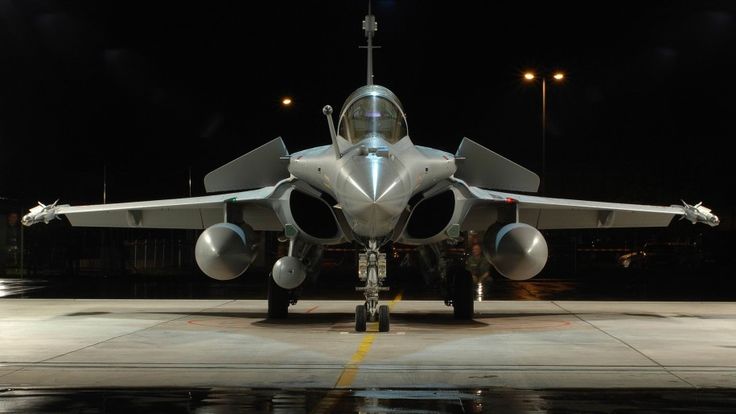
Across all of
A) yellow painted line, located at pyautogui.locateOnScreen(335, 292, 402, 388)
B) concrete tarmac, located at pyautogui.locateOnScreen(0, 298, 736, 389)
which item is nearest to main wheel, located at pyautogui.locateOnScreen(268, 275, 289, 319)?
concrete tarmac, located at pyautogui.locateOnScreen(0, 298, 736, 389)

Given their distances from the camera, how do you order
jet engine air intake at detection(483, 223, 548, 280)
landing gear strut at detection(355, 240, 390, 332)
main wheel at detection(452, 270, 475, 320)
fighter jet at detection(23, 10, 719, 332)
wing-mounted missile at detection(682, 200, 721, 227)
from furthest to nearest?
wing-mounted missile at detection(682, 200, 721, 227), main wheel at detection(452, 270, 475, 320), jet engine air intake at detection(483, 223, 548, 280), landing gear strut at detection(355, 240, 390, 332), fighter jet at detection(23, 10, 719, 332)

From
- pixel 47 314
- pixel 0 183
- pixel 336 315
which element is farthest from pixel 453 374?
pixel 0 183

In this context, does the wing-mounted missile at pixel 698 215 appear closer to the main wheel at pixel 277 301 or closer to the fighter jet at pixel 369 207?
the fighter jet at pixel 369 207

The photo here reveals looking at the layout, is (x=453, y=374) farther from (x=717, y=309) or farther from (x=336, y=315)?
(x=717, y=309)

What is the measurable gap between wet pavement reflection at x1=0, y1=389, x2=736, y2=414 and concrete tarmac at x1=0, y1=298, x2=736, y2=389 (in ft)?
1.29

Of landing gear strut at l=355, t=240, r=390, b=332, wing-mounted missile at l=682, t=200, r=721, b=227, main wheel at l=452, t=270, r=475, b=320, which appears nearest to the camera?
landing gear strut at l=355, t=240, r=390, b=332

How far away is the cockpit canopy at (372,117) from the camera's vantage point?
1387cm

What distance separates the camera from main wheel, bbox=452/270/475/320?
16.1 m

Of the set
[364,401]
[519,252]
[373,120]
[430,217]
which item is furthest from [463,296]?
[364,401]

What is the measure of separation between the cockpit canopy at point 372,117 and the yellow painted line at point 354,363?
288 centimetres

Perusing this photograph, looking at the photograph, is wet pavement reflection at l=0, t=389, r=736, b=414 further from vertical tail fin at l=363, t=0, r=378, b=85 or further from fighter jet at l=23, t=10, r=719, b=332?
vertical tail fin at l=363, t=0, r=378, b=85

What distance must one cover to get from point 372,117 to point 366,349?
3759 mm

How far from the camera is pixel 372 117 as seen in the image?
13.9 metres

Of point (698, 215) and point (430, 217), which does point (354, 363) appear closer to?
point (430, 217)
